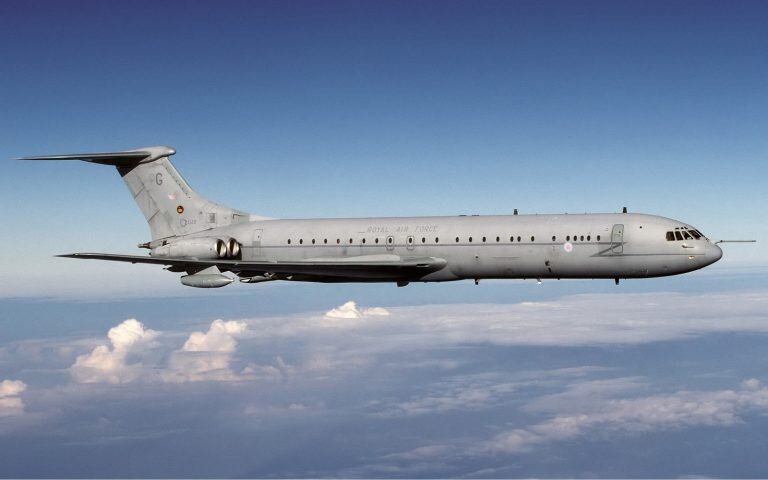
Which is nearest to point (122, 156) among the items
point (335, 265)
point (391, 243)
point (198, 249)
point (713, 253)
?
point (198, 249)

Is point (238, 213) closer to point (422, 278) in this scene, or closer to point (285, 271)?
point (285, 271)

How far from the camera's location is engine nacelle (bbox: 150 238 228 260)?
4334 centimetres

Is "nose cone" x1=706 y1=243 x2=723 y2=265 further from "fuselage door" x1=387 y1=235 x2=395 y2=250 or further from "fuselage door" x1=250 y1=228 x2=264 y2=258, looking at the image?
"fuselage door" x1=250 y1=228 x2=264 y2=258

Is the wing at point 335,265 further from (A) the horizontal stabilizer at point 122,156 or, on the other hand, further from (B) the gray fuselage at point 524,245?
(A) the horizontal stabilizer at point 122,156

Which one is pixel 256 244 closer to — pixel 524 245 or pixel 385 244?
pixel 385 244

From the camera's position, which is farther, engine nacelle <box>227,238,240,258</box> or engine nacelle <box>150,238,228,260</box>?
engine nacelle <box>227,238,240,258</box>

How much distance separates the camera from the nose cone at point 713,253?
125 ft

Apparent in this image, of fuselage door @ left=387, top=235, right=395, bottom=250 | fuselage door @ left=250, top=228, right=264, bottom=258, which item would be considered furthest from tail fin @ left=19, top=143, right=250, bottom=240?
fuselage door @ left=387, top=235, right=395, bottom=250

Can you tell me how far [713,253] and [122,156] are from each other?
3374 cm

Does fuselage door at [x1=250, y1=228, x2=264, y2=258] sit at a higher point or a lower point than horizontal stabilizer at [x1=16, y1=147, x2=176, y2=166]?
lower

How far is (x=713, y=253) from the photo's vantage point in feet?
125

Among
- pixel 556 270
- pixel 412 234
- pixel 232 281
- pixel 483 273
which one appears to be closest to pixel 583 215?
pixel 556 270

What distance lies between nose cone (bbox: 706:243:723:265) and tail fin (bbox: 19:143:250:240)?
2573 centimetres

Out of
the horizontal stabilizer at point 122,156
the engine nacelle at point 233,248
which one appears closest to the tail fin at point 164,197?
the horizontal stabilizer at point 122,156
